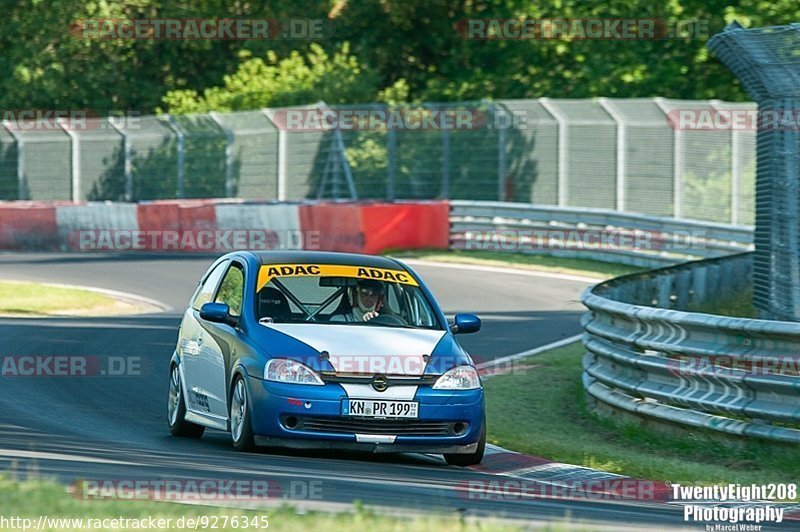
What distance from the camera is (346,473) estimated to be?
954 cm

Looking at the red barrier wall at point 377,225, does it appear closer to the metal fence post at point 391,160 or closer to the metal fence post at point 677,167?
the metal fence post at point 391,160

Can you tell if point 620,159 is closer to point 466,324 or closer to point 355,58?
point 355,58

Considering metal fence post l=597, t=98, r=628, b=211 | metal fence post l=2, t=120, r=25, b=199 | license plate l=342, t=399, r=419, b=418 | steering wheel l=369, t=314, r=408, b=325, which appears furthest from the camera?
metal fence post l=2, t=120, r=25, b=199

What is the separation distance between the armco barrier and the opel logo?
2.47 meters

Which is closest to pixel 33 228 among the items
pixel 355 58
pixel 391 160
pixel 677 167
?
pixel 391 160

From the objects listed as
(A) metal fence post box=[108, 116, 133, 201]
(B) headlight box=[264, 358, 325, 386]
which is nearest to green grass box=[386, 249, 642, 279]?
(A) metal fence post box=[108, 116, 133, 201]

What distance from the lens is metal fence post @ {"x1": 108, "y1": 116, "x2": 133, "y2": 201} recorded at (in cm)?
3631

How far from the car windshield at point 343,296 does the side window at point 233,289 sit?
171mm

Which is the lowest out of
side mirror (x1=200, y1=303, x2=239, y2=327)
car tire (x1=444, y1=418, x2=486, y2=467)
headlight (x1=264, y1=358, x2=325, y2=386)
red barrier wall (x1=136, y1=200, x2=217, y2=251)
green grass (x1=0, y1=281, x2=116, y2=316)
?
green grass (x1=0, y1=281, x2=116, y2=316)

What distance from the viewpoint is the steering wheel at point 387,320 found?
1134 cm

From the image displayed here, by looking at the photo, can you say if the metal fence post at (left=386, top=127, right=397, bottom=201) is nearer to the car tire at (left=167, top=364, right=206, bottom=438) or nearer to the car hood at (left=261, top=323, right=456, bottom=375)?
the car tire at (left=167, top=364, right=206, bottom=438)

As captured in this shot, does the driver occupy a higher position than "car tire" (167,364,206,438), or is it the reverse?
the driver

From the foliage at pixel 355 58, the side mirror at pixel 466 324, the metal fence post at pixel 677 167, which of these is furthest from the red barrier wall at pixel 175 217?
the side mirror at pixel 466 324

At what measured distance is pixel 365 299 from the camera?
38.0 feet
